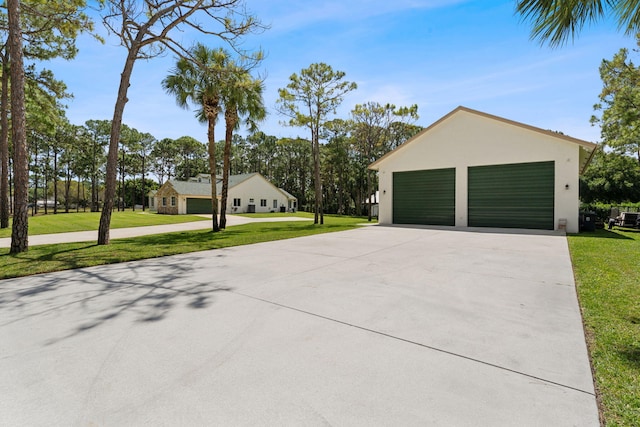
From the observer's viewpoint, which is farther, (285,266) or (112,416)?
(285,266)

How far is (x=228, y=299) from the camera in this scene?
3.98 metres

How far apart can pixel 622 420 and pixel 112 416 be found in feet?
9.52

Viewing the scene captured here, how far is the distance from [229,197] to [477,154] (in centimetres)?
2798

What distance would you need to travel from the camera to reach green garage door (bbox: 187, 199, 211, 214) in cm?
3412

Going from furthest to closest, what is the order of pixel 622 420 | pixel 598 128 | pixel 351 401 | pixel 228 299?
pixel 598 128
pixel 228 299
pixel 351 401
pixel 622 420

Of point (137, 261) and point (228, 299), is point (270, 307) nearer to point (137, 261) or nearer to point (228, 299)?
point (228, 299)

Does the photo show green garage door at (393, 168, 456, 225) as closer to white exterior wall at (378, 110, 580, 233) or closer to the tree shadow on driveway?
white exterior wall at (378, 110, 580, 233)

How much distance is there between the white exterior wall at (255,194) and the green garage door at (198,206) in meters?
2.59

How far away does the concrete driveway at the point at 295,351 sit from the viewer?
6.10 feet

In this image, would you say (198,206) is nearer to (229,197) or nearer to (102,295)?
(229,197)

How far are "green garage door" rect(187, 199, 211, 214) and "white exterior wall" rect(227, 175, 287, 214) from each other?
2.59 metres

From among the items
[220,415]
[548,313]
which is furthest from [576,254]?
[220,415]

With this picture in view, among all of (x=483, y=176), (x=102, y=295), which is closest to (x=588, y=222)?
(x=483, y=176)

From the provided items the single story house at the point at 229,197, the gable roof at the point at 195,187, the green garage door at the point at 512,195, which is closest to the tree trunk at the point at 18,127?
the green garage door at the point at 512,195
